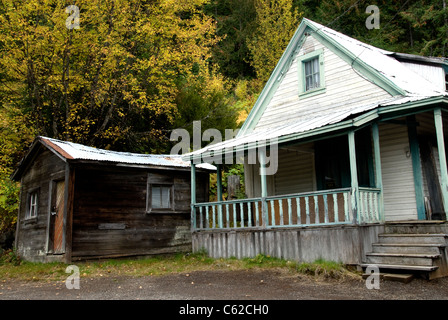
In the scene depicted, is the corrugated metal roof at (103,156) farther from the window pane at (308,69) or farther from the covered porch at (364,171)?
the window pane at (308,69)

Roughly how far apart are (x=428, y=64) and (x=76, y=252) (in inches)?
492

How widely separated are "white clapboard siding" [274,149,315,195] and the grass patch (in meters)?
3.49

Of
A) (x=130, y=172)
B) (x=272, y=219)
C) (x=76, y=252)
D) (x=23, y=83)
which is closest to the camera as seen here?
(x=272, y=219)

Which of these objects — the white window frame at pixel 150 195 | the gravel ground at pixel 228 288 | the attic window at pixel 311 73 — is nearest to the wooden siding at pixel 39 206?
the white window frame at pixel 150 195

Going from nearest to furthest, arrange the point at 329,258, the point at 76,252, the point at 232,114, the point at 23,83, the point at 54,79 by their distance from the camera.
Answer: the point at 329,258, the point at 76,252, the point at 54,79, the point at 23,83, the point at 232,114

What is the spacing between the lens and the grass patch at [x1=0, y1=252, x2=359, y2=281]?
28.8 feet

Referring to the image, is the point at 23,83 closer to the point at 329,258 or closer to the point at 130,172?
the point at 130,172

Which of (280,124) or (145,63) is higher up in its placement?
(145,63)

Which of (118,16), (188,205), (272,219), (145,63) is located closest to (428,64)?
(272,219)

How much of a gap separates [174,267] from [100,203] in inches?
131

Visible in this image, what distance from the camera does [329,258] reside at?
368 inches

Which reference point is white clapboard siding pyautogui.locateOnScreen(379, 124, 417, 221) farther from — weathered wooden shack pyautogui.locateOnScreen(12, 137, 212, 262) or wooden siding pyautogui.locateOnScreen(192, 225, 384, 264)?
weathered wooden shack pyautogui.locateOnScreen(12, 137, 212, 262)

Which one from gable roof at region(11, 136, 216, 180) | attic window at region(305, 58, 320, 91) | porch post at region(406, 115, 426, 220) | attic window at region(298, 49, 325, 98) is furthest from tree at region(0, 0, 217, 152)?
porch post at region(406, 115, 426, 220)

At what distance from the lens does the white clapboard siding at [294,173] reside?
1324cm
